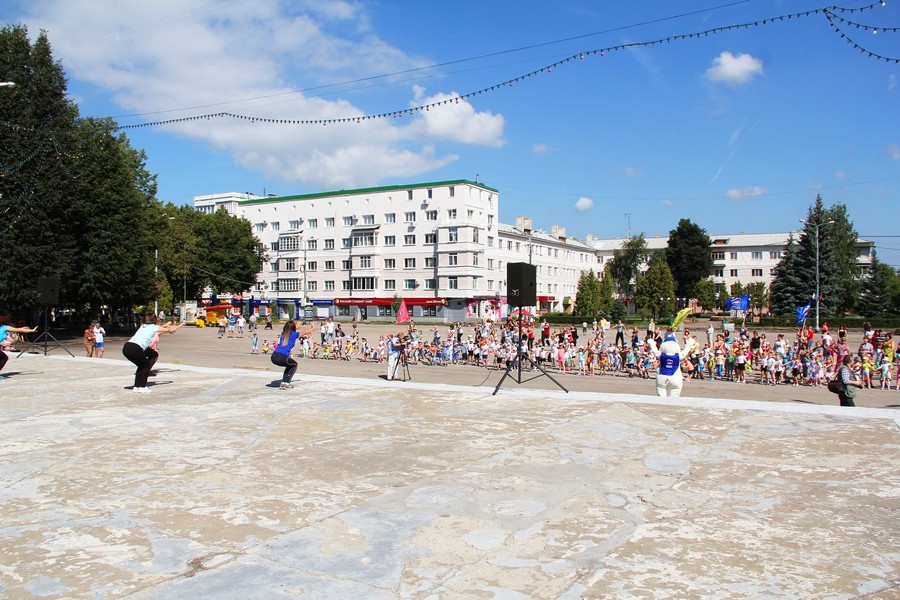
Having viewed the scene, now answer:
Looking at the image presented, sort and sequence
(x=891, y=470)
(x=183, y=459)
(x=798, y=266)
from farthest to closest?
(x=798, y=266)
(x=183, y=459)
(x=891, y=470)

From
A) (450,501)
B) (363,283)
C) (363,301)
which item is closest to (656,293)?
(363,301)

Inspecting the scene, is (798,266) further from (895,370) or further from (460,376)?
(460,376)

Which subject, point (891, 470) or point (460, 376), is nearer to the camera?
point (891, 470)

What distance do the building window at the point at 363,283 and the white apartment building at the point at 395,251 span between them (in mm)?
126

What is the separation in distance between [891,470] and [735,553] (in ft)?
10.7

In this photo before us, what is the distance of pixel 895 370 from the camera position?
66.4 feet

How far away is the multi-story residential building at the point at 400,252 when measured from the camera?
233 feet

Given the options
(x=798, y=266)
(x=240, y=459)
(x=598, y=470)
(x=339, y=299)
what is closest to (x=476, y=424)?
(x=598, y=470)

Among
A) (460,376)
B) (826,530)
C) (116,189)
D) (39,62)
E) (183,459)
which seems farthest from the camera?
(116,189)

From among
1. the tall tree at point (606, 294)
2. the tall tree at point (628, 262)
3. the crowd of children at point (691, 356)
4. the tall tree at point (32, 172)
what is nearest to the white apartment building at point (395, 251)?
the tall tree at point (606, 294)

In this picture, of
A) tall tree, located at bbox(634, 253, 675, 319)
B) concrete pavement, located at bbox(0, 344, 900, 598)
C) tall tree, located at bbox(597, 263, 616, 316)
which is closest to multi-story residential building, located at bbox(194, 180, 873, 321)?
tall tree, located at bbox(597, 263, 616, 316)

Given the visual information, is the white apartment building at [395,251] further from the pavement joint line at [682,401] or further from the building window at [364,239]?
the pavement joint line at [682,401]

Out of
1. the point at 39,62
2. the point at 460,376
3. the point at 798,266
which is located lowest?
the point at 460,376

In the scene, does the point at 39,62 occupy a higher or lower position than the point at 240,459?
higher
